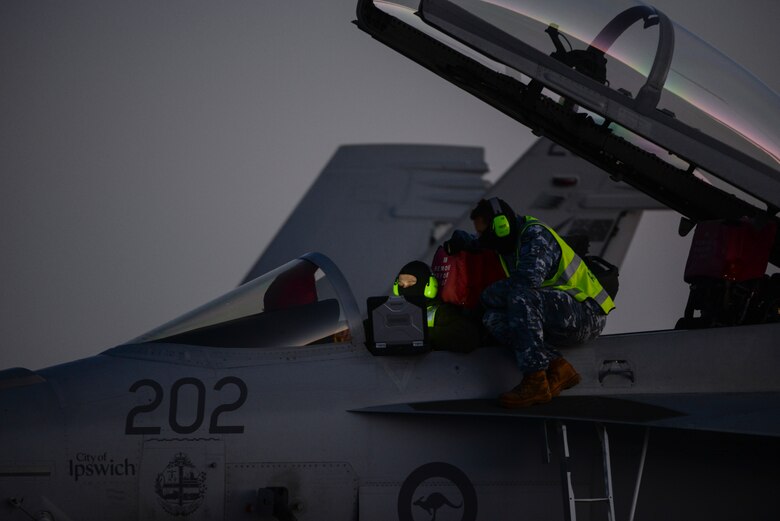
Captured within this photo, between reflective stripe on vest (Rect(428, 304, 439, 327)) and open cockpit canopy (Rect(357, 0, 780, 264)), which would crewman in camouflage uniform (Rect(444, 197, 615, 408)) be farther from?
open cockpit canopy (Rect(357, 0, 780, 264))

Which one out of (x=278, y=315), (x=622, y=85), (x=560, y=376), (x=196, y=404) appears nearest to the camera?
(x=196, y=404)

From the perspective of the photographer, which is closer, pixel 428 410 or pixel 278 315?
pixel 428 410

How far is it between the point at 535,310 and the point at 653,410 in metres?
0.90

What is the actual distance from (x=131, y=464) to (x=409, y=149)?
14.9 m

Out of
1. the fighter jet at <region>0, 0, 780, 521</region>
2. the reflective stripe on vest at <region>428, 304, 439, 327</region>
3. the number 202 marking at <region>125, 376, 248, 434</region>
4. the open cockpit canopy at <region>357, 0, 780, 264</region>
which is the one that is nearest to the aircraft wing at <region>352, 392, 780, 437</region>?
the fighter jet at <region>0, 0, 780, 521</region>

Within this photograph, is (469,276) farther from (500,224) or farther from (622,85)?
(622,85)

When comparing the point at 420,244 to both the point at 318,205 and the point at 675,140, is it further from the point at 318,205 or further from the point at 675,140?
the point at 675,140

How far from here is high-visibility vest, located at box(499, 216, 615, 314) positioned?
262 inches

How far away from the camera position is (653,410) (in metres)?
6.17

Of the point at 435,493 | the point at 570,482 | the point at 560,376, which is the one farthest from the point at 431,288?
the point at 570,482

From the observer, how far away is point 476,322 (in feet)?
22.0

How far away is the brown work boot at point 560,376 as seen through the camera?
632cm

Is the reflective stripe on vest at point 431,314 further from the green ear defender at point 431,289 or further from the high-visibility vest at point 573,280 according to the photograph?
the high-visibility vest at point 573,280

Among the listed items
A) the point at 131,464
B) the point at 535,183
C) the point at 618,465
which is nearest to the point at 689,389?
the point at 618,465
